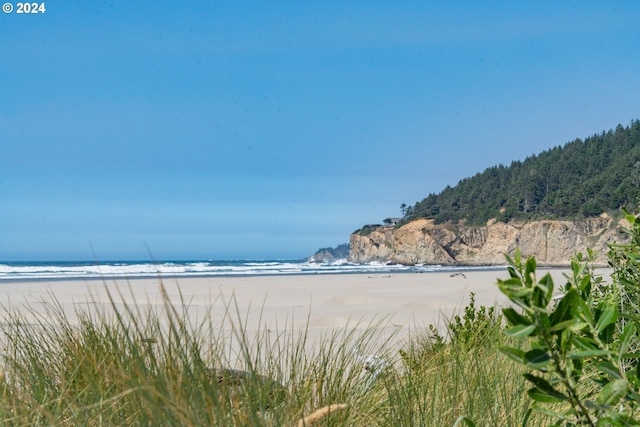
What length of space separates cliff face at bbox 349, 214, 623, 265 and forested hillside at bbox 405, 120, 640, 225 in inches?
59.4

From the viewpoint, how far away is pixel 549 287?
0.94 meters

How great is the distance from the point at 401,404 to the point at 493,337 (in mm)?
1341

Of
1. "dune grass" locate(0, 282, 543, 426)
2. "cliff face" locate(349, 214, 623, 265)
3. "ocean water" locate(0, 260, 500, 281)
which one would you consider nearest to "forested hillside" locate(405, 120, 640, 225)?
"cliff face" locate(349, 214, 623, 265)

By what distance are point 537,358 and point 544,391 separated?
169 mm

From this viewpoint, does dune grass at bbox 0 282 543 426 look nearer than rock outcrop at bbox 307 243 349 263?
Yes

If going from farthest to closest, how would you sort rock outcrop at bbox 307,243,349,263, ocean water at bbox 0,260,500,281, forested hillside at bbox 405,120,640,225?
1. rock outcrop at bbox 307,243,349,263
2. forested hillside at bbox 405,120,640,225
3. ocean water at bbox 0,260,500,281

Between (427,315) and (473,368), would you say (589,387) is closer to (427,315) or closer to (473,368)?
(473,368)

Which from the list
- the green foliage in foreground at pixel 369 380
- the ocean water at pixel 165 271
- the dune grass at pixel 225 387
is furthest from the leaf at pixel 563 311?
the ocean water at pixel 165 271

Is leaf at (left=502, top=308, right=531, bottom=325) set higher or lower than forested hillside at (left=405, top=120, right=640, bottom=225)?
lower

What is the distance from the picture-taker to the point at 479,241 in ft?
220

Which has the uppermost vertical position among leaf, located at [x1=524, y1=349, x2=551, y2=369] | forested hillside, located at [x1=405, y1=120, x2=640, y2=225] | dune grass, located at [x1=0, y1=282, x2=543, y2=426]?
forested hillside, located at [x1=405, y1=120, x2=640, y2=225]

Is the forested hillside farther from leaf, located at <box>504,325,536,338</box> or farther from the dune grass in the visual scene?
leaf, located at <box>504,325,536,338</box>

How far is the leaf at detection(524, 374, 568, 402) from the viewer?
1040 mm

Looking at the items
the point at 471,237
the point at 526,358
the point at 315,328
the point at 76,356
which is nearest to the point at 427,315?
the point at 315,328
